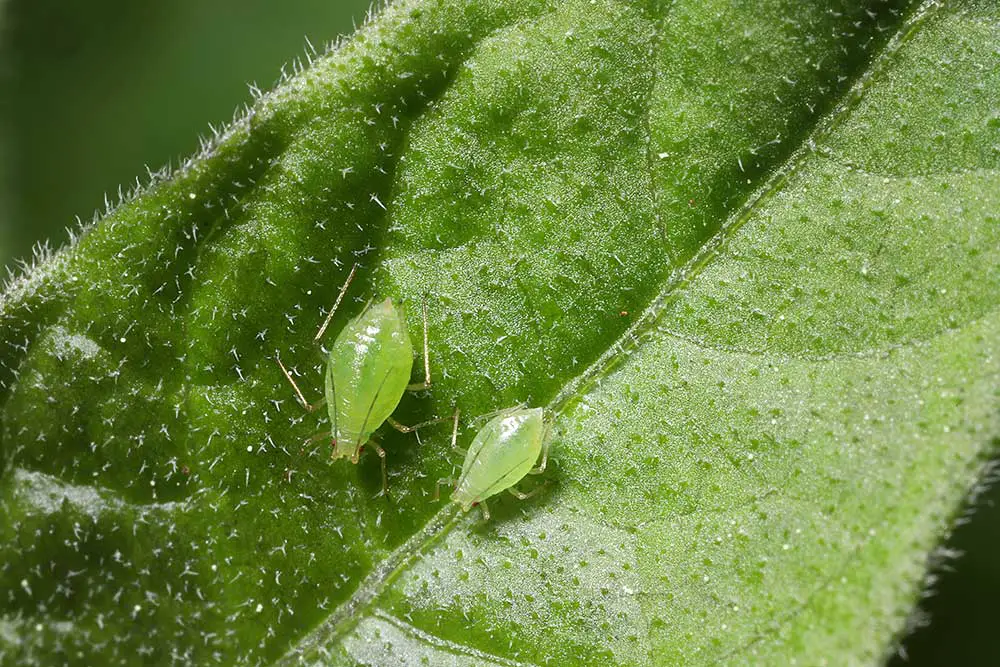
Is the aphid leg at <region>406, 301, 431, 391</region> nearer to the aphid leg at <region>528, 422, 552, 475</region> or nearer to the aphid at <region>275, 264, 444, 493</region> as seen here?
the aphid at <region>275, 264, 444, 493</region>

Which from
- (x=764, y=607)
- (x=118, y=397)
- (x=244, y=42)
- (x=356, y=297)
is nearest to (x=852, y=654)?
(x=764, y=607)

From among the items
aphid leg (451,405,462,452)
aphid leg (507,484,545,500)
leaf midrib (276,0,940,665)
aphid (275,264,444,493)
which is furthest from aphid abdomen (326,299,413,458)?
aphid leg (507,484,545,500)

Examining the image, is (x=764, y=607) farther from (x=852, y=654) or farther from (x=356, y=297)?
(x=356, y=297)

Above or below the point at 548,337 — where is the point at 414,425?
below

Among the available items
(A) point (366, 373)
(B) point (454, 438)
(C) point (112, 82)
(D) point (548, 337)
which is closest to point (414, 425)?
(B) point (454, 438)

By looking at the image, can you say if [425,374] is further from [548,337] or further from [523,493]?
[523,493]

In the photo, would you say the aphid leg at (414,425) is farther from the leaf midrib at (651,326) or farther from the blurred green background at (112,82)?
the blurred green background at (112,82)
